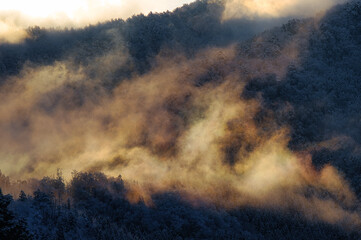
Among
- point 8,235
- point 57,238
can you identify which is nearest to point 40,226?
point 57,238

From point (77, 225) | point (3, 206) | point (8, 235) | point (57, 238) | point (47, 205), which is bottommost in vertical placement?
point (8, 235)

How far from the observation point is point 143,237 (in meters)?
197

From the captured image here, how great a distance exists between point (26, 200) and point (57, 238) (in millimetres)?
23357

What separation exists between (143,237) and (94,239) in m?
46.6

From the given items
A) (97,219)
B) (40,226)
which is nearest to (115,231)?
(97,219)

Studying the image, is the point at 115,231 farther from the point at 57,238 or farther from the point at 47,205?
the point at 57,238

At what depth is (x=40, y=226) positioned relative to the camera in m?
140

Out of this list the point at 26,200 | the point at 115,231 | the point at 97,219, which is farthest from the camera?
the point at 97,219

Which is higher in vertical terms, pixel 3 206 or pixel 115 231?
pixel 115 231

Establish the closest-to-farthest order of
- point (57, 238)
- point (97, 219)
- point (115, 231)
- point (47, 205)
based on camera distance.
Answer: point (57, 238) → point (47, 205) → point (115, 231) → point (97, 219)

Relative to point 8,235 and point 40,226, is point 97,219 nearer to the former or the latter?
point 40,226

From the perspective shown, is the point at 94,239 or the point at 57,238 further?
the point at 94,239

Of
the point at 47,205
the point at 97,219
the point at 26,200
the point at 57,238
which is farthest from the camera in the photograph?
the point at 97,219

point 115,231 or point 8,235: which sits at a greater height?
point 115,231
